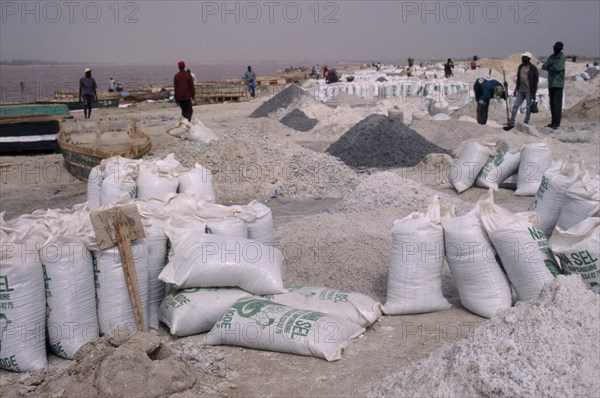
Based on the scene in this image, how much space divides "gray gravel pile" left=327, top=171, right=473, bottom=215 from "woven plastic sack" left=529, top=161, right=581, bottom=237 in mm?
1330

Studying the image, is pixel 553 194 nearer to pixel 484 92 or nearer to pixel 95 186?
pixel 95 186

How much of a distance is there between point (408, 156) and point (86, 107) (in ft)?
32.2

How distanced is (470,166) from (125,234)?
5048mm

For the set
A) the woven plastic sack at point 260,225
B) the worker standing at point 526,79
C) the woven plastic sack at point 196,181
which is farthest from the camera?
the worker standing at point 526,79

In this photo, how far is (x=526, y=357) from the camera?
Answer: 7.89 ft

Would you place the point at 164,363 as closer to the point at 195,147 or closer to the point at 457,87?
the point at 195,147

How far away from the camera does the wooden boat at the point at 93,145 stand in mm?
8820

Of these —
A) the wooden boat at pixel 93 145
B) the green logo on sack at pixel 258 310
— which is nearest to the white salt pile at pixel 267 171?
the wooden boat at pixel 93 145

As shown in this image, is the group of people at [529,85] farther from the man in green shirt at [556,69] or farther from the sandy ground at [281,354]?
the sandy ground at [281,354]

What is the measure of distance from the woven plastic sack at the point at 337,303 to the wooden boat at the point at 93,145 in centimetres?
541

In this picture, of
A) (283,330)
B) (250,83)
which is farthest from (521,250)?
(250,83)

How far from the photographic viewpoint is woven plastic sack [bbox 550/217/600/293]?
3412mm

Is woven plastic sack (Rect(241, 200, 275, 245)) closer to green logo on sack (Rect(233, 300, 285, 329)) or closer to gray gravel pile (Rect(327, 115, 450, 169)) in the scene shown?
green logo on sack (Rect(233, 300, 285, 329))

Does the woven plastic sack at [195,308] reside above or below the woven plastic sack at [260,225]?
below
